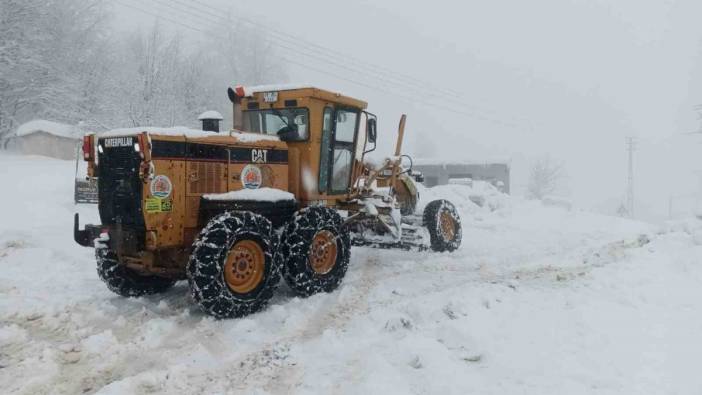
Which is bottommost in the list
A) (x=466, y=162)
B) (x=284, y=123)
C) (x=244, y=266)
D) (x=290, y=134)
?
(x=244, y=266)

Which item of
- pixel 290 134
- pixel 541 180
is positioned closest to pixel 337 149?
pixel 290 134

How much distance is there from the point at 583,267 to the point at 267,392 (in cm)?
630

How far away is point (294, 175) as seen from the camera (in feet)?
24.6

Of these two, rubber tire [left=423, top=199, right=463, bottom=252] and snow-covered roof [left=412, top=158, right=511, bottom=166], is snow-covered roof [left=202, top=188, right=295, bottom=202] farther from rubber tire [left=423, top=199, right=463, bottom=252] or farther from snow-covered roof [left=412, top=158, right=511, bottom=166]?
snow-covered roof [left=412, top=158, right=511, bottom=166]

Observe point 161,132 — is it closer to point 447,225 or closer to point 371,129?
point 371,129

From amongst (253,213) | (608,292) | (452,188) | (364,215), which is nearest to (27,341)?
(253,213)

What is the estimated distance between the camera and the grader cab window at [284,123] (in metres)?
7.46

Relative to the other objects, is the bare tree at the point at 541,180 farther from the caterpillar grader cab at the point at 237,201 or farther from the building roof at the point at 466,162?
the caterpillar grader cab at the point at 237,201

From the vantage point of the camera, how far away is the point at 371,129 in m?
8.68

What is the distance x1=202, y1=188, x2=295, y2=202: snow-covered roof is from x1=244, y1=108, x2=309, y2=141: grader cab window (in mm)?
1006

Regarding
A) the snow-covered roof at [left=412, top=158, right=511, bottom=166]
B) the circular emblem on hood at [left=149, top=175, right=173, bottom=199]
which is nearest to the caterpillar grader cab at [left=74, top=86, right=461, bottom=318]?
the circular emblem on hood at [left=149, top=175, right=173, bottom=199]

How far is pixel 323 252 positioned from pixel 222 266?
1.80 meters

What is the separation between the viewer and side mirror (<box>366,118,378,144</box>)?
28.3 feet

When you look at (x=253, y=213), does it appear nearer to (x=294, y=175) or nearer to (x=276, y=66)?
(x=294, y=175)
